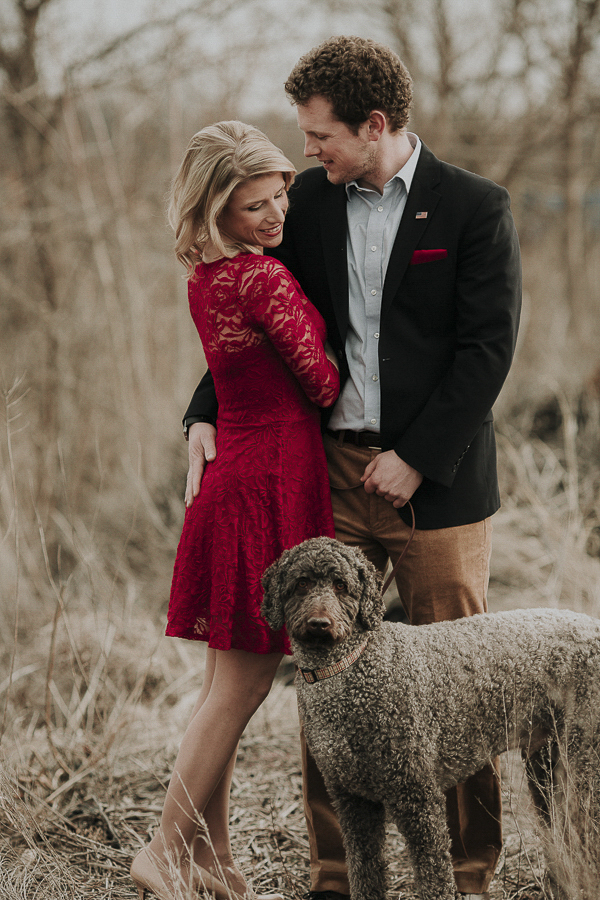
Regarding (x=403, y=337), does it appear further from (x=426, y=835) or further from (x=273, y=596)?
(x=426, y=835)

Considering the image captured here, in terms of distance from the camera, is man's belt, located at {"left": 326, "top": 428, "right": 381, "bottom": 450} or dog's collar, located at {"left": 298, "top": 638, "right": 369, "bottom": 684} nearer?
dog's collar, located at {"left": 298, "top": 638, "right": 369, "bottom": 684}

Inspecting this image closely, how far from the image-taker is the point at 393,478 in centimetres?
227

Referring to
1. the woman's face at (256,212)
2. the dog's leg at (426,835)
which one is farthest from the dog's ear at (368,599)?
the woman's face at (256,212)

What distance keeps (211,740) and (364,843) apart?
53 cm

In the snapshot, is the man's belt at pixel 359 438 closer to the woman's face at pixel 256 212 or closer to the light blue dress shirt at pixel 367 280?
the light blue dress shirt at pixel 367 280

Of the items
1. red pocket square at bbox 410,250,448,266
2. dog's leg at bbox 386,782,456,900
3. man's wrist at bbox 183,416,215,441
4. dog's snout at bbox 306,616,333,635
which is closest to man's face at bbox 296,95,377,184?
red pocket square at bbox 410,250,448,266

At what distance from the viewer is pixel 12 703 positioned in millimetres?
3934

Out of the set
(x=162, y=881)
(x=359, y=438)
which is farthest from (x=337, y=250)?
(x=162, y=881)

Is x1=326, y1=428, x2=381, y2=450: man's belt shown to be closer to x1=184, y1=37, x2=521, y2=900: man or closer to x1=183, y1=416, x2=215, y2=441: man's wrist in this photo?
x1=184, y1=37, x2=521, y2=900: man

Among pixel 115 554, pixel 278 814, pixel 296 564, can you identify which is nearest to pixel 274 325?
pixel 296 564

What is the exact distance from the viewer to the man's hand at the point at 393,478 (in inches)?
89.2

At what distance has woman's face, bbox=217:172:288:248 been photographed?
7.14 feet

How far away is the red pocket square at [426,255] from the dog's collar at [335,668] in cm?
112

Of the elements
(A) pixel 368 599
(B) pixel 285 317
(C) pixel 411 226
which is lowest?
(A) pixel 368 599
